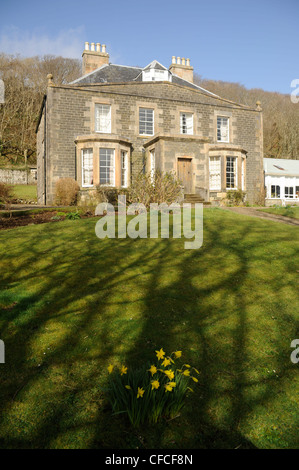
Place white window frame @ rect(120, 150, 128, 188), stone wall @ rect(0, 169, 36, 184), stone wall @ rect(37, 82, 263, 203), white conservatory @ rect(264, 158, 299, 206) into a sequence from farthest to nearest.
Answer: stone wall @ rect(0, 169, 36, 184) < white conservatory @ rect(264, 158, 299, 206) < white window frame @ rect(120, 150, 128, 188) < stone wall @ rect(37, 82, 263, 203)

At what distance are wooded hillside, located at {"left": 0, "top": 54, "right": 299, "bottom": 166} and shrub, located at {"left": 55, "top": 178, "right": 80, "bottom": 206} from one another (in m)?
15.3

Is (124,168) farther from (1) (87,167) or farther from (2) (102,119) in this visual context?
(2) (102,119)

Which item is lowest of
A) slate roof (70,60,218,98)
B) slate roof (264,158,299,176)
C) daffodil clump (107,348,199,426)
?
daffodil clump (107,348,199,426)

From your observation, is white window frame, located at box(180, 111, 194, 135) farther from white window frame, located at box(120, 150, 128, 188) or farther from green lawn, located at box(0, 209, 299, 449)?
green lawn, located at box(0, 209, 299, 449)

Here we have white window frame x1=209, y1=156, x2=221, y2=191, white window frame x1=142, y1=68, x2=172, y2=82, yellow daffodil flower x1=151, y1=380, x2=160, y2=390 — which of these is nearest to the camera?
yellow daffodil flower x1=151, y1=380, x2=160, y2=390

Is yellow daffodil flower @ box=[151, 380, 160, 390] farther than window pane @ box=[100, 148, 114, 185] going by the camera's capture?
No

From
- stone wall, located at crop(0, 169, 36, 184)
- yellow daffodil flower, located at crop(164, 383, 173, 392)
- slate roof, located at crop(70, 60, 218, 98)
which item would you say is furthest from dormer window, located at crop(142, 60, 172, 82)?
yellow daffodil flower, located at crop(164, 383, 173, 392)

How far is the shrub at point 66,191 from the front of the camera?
19.9 m

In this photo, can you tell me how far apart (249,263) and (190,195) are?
44.7ft

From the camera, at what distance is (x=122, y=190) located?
20125mm

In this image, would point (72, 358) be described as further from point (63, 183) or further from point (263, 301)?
point (63, 183)

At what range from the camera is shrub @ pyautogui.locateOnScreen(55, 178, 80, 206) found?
19906 mm
